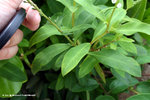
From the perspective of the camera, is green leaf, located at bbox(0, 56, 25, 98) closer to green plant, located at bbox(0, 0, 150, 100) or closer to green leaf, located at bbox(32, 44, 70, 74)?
green plant, located at bbox(0, 0, 150, 100)

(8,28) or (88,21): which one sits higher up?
(8,28)

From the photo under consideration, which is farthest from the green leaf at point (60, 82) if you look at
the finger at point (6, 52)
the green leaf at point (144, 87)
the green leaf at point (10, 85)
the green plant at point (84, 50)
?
the green leaf at point (144, 87)

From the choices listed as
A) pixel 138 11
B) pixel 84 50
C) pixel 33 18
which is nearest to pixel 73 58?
pixel 84 50

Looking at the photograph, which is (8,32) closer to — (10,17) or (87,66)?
(10,17)

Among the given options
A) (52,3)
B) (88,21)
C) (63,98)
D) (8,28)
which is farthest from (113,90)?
(8,28)

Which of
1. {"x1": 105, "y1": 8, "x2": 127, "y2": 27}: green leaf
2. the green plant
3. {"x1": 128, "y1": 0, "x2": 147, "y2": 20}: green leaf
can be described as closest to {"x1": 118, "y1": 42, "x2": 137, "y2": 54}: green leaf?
the green plant

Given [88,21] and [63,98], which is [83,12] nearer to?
[88,21]

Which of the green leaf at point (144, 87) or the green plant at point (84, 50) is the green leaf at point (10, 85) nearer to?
the green plant at point (84, 50)

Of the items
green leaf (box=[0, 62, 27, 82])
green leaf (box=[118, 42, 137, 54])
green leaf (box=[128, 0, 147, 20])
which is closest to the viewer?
green leaf (box=[118, 42, 137, 54])
